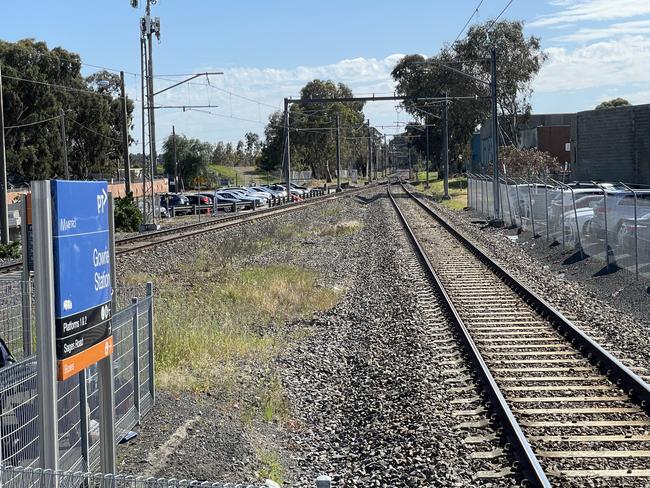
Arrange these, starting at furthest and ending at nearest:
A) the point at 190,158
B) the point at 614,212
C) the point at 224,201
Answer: the point at 190,158, the point at 224,201, the point at 614,212

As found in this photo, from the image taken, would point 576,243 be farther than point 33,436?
Yes

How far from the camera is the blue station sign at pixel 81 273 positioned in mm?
5594

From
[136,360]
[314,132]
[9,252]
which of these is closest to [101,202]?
[136,360]

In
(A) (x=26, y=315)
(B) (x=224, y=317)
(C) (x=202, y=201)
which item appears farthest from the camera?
(C) (x=202, y=201)

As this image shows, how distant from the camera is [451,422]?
9.50 metres

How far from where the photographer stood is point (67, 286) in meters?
5.68

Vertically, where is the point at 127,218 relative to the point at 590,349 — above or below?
above

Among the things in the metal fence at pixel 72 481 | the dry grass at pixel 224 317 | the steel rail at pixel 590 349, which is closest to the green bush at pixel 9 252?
the dry grass at pixel 224 317

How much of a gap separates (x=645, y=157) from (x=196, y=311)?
Result: 55593mm

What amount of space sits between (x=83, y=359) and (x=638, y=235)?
52.2ft

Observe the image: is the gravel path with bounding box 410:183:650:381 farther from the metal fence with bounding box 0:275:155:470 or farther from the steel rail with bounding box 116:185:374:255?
the steel rail with bounding box 116:185:374:255

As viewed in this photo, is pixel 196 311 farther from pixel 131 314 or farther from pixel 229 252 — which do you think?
pixel 229 252

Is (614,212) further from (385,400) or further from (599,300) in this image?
(385,400)

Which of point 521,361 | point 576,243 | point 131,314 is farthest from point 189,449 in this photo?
point 576,243
